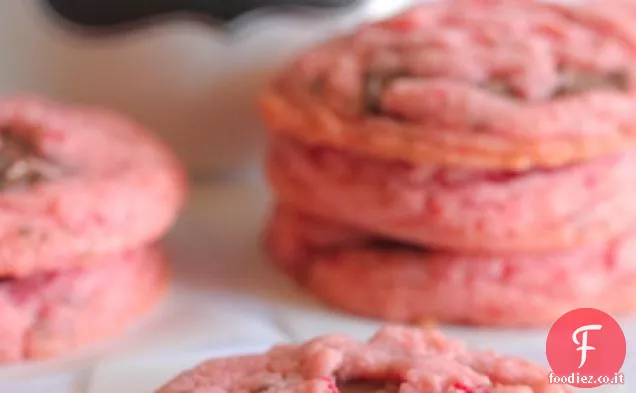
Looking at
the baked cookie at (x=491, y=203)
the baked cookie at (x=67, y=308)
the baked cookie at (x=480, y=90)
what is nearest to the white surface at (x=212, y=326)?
the baked cookie at (x=67, y=308)

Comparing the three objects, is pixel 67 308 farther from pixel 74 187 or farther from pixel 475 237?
pixel 475 237

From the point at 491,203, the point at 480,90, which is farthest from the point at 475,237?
the point at 480,90

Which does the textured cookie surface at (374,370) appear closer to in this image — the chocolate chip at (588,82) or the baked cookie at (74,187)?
the baked cookie at (74,187)

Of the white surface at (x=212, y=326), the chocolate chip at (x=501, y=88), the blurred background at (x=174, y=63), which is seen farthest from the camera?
the blurred background at (x=174, y=63)

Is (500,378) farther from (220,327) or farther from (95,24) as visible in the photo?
(95,24)

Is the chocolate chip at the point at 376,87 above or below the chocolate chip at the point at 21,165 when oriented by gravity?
above

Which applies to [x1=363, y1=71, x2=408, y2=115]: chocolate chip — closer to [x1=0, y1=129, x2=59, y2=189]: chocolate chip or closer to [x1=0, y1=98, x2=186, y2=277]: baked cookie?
[x1=0, y1=98, x2=186, y2=277]: baked cookie

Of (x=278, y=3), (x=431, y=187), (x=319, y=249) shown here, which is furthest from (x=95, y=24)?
(x=431, y=187)
